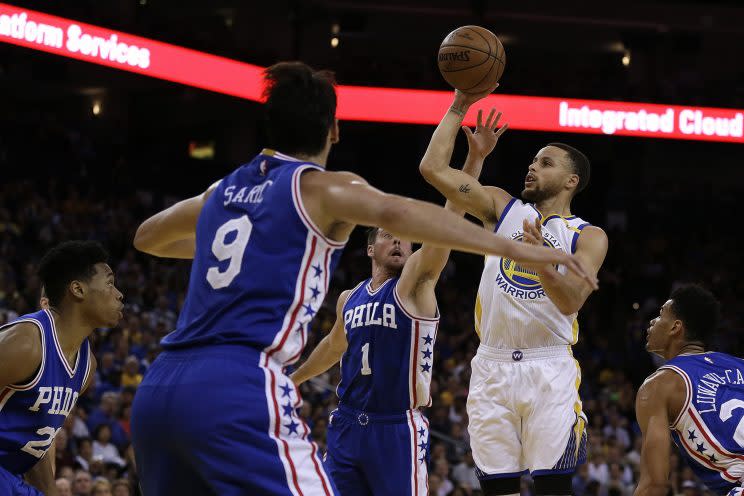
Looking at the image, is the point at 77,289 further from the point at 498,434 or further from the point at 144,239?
the point at 498,434

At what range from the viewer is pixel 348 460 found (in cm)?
518

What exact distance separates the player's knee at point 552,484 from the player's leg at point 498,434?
0.38ft

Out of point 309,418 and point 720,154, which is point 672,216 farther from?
point 309,418

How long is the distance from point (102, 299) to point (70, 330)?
20 centimetres

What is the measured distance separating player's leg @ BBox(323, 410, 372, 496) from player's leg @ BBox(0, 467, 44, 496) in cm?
142

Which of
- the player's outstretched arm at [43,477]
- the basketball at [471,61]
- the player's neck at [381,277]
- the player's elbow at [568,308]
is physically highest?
the basketball at [471,61]

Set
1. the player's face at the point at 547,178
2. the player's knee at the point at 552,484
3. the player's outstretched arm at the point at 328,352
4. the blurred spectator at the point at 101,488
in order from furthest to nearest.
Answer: the blurred spectator at the point at 101,488 → the player's outstretched arm at the point at 328,352 → the player's face at the point at 547,178 → the player's knee at the point at 552,484

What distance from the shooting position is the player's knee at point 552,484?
196 inches

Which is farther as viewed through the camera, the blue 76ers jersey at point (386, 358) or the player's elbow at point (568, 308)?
the blue 76ers jersey at point (386, 358)

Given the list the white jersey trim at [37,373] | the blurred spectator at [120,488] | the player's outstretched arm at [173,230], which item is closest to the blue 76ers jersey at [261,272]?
the player's outstretched arm at [173,230]

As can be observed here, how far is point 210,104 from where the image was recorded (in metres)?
→ 22.4

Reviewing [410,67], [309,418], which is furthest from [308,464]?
[410,67]

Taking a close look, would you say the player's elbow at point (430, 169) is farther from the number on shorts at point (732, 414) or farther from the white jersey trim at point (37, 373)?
the white jersey trim at point (37, 373)

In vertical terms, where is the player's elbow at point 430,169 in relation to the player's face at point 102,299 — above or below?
above
